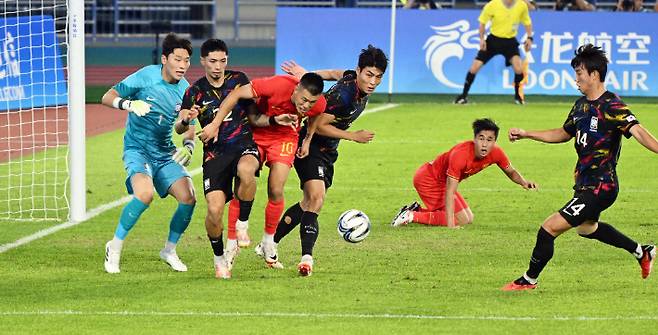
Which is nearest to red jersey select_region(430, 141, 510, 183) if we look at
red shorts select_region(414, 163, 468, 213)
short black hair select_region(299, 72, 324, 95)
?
red shorts select_region(414, 163, 468, 213)

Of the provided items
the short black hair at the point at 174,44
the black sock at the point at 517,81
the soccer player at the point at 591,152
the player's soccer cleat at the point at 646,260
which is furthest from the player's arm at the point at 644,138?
the black sock at the point at 517,81

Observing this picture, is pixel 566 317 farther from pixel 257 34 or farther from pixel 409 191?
pixel 257 34

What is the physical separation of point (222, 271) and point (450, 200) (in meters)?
3.51

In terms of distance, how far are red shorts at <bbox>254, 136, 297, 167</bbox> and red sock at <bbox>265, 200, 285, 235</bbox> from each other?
420mm

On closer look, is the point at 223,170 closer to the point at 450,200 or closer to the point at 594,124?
the point at 594,124

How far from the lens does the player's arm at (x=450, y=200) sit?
13.5 metres

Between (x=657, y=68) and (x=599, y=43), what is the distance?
127 cm

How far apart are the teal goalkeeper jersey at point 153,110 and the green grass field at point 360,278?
989mm

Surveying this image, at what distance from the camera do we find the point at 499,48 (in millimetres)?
25422

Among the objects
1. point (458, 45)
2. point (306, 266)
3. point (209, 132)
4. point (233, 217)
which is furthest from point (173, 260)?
point (458, 45)

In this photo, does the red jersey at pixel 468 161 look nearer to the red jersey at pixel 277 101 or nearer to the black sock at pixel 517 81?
the red jersey at pixel 277 101

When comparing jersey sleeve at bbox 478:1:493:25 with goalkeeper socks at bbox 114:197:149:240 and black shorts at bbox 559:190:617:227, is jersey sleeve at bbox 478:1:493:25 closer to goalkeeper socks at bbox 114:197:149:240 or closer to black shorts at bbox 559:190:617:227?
goalkeeper socks at bbox 114:197:149:240

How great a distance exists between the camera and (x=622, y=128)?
392 inches

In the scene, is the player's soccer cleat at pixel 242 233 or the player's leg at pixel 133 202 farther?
the player's soccer cleat at pixel 242 233
